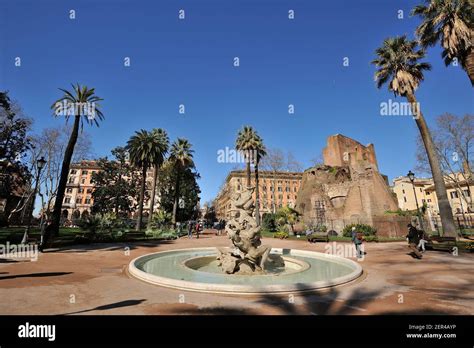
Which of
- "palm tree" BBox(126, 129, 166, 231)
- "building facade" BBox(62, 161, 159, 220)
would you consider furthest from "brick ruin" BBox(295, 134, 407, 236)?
"building facade" BBox(62, 161, 159, 220)

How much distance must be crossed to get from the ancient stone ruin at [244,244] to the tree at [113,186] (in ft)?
165

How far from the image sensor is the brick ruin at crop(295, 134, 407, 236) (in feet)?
107

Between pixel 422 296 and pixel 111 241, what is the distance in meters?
21.9

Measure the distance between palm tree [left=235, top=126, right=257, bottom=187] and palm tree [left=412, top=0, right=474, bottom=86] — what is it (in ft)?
78.6

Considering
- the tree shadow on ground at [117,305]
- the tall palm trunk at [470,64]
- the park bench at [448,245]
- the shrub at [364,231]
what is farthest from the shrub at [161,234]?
the tall palm trunk at [470,64]

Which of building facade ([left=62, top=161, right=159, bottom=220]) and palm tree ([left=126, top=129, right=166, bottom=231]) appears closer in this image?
palm tree ([left=126, top=129, right=166, bottom=231])

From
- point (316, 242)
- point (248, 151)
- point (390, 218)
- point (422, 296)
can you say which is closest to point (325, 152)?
point (248, 151)

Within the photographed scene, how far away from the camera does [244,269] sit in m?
10.5

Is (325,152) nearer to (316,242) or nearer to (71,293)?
(316,242)

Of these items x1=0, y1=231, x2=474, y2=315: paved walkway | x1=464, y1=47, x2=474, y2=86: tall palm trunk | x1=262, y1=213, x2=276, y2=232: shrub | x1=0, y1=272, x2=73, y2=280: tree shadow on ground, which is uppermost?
x1=464, y1=47, x2=474, y2=86: tall palm trunk

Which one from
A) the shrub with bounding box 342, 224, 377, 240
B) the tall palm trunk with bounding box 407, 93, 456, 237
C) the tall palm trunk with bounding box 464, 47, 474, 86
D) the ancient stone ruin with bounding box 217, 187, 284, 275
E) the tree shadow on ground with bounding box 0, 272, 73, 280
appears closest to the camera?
the tree shadow on ground with bounding box 0, 272, 73, 280

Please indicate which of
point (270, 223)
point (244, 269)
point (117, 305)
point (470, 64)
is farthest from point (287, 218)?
point (117, 305)

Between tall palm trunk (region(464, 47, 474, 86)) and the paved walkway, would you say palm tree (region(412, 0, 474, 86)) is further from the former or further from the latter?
the paved walkway

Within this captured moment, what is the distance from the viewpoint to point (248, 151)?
38938mm
